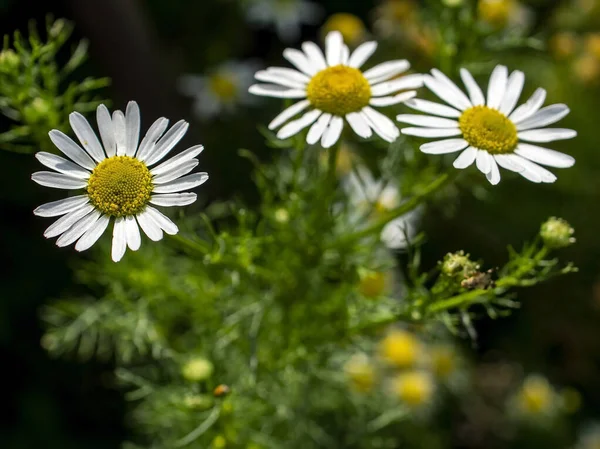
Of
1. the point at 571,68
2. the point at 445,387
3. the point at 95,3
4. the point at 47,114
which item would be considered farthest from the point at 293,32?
the point at 47,114

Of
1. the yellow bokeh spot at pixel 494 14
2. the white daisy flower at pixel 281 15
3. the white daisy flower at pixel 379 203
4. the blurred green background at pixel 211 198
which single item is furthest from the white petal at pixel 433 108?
the white daisy flower at pixel 281 15

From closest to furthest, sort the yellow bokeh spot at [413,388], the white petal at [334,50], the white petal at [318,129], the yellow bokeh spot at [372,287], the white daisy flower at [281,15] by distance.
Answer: the white petal at [318,129] → the white petal at [334,50] → the yellow bokeh spot at [372,287] → the yellow bokeh spot at [413,388] → the white daisy flower at [281,15]

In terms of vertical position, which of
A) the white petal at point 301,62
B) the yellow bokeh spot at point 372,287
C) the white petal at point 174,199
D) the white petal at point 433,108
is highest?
the white petal at point 301,62

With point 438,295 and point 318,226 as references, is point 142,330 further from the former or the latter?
point 438,295

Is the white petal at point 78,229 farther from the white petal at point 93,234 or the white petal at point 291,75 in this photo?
the white petal at point 291,75

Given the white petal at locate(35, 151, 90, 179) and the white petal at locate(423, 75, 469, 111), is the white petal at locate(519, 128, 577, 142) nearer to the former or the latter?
the white petal at locate(423, 75, 469, 111)

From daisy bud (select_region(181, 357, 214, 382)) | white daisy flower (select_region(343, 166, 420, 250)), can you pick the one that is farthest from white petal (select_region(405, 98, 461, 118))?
daisy bud (select_region(181, 357, 214, 382))
